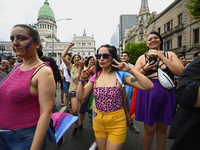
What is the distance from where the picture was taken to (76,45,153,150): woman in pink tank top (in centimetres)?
173

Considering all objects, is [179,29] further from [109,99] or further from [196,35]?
[109,99]

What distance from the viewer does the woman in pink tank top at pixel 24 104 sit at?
1253mm

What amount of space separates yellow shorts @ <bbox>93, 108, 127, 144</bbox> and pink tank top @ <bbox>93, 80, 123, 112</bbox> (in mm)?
71

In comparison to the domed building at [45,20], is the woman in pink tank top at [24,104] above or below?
below

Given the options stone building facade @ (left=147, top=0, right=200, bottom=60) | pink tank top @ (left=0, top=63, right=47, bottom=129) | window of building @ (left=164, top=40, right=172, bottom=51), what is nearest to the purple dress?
pink tank top @ (left=0, top=63, right=47, bottom=129)

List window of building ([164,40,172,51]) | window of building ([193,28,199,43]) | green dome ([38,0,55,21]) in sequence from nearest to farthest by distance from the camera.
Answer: window of building ([193,28,199,43]), window of building ([164,40,172,51]), green dome ([38,0,55,21])

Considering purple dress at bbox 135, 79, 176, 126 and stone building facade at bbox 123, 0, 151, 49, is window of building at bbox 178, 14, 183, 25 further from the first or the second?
purple dress at bbox 135, 79, 176, 126

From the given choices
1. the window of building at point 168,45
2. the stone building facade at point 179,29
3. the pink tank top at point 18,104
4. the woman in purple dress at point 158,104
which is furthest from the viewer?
the window of building at point 168,45

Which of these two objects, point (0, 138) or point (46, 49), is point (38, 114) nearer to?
point (0, 138)

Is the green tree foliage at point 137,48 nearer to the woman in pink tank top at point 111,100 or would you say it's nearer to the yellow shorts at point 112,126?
the woman in pink tank top at point 111,100

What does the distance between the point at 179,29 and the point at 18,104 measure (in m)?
27.8

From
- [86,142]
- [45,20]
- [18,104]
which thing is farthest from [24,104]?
[45,20]

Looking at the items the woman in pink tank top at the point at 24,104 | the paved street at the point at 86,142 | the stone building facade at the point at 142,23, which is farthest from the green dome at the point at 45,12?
the woman in pink tank top at the point at 24,104

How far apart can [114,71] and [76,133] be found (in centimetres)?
227
